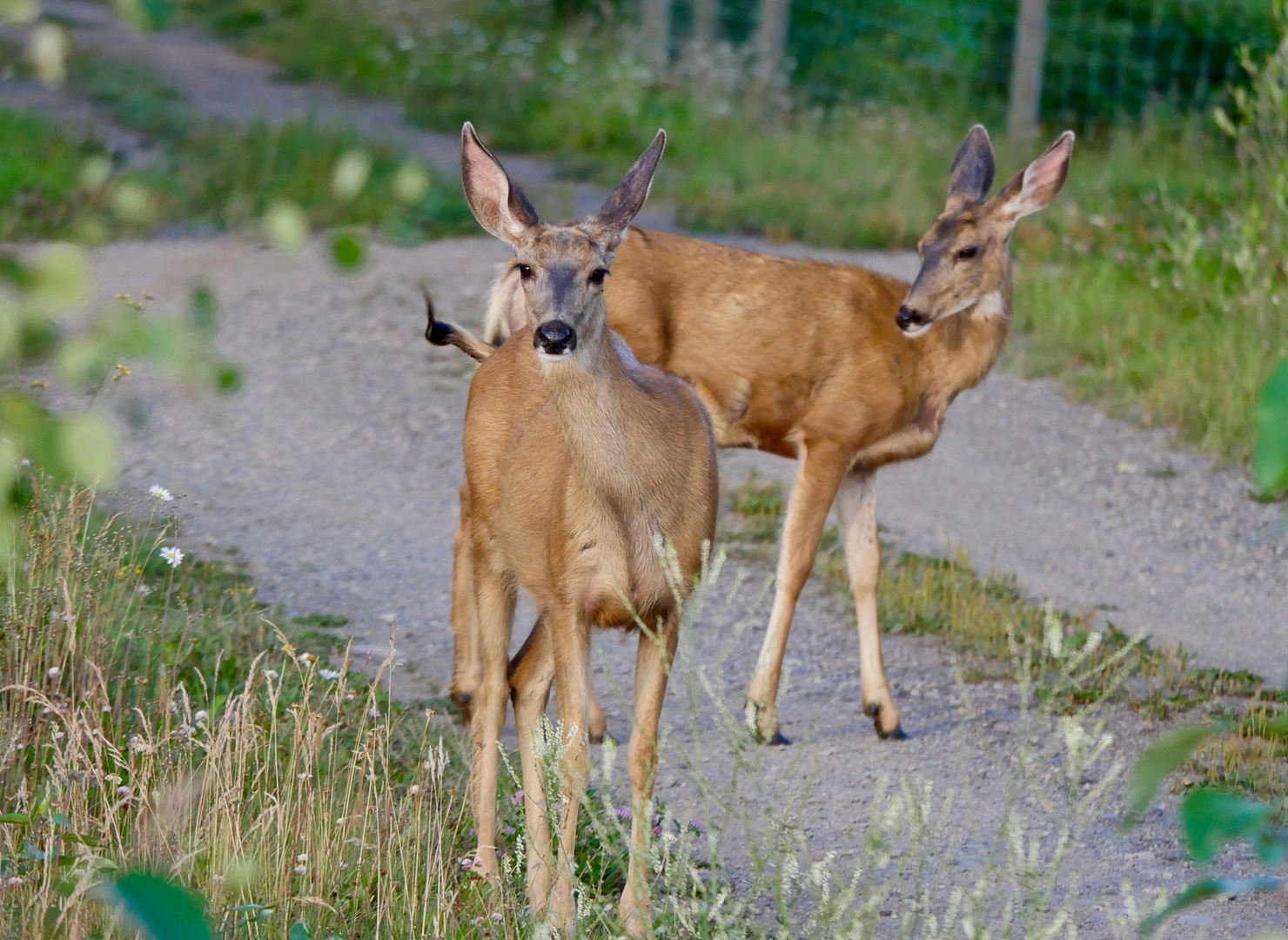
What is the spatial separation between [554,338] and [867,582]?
290cm

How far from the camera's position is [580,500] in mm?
4355

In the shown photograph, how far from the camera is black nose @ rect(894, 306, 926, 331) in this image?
6609 millimetres

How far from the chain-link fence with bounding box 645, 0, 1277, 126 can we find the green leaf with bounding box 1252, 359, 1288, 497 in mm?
14788

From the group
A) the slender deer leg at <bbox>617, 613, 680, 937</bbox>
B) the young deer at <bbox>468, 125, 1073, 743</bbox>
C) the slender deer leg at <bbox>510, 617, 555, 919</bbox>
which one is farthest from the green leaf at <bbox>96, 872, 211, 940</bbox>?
Result: the young deer at <bbox>468, 125, 1073, 743</bbox>

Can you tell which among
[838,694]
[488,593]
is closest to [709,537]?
[488,593]

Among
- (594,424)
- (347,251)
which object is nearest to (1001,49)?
(594,424)

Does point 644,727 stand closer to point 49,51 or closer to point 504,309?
point 504,309

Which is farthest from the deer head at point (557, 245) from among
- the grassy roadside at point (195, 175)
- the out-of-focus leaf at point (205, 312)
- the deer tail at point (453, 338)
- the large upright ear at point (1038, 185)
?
the grassy roadside at point (195, 175)

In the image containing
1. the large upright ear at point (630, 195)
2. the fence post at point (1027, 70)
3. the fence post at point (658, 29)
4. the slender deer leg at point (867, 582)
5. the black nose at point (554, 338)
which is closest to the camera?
the black nose at point (554, 338)

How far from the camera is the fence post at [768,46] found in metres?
16.4

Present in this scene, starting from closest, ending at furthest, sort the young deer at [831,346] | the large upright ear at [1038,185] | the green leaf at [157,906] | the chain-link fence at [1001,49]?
1. the green leaf at [157,906]
2. the young deer at [831,346]
3. the large upright ear at [1038,185]
4. the chain-link fence at [1001,49]

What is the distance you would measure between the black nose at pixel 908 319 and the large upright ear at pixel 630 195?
2.31 metres

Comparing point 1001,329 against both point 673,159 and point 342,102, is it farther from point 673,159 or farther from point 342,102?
point 342,102

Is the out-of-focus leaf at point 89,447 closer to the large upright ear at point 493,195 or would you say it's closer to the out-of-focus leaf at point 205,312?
the out-of-focus leaf at point 205,312
